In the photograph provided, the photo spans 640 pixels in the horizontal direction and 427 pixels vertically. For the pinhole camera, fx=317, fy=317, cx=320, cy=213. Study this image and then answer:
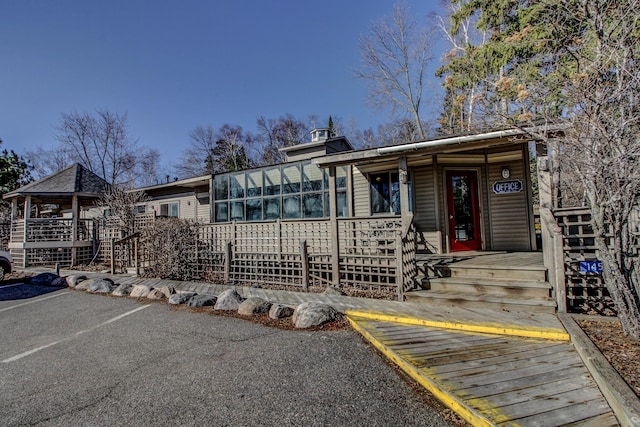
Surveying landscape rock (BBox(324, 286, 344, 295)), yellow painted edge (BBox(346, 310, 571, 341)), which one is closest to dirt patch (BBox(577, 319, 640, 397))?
yellow painted edge (BBox(346, 310, 571, 341))

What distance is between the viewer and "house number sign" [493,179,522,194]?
25.8ft

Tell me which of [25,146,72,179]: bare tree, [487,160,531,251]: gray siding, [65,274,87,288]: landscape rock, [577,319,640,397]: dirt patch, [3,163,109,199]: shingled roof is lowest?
[577,319,640,397]: dirt patch

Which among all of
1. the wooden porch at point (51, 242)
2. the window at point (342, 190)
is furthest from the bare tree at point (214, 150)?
the window at point (342, 190)

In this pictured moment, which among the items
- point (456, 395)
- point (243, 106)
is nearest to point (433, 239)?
point (456, 395)

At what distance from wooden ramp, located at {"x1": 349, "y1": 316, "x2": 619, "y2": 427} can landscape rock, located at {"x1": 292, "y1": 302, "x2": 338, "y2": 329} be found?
74 cm

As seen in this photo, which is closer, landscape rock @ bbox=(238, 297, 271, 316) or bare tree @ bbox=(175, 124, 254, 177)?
landscape rock @ bbox=(238, 297, 271, 316)

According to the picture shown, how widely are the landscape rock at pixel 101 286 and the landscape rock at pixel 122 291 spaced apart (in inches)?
12.9

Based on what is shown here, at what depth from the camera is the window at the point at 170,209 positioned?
15148 mm

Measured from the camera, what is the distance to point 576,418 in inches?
84.5

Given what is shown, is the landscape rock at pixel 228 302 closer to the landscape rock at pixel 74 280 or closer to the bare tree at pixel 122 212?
the landscape rock at pixel 74 280

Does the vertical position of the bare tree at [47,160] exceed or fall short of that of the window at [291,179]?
it exceeds it

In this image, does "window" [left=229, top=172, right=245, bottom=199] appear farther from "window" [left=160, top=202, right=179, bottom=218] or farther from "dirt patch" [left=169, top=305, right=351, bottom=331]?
"dirt patch" [left=169, top=305, right=351, bottom=331]

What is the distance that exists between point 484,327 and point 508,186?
204 inches

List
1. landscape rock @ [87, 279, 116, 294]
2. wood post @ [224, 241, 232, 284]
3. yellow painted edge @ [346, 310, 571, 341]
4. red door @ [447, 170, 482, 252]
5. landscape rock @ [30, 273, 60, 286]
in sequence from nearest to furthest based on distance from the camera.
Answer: yellow painted edge @ [346, 310, 571, 341]
landscape rock @ [87, 279, 116, 294]
wood post @ [224, 241, 232, 284]
red door @ [447, 170, 482, 252]
landscape rock @ [30, 273, 60, 286]
